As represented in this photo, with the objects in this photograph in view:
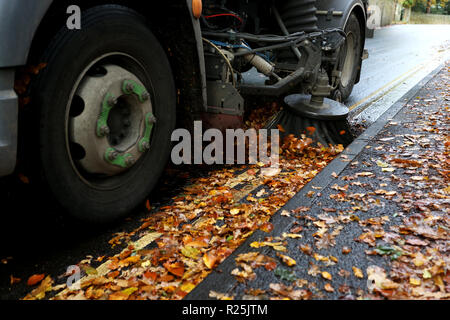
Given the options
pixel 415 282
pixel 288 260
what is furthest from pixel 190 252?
pixel 415 282

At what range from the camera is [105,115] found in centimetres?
232

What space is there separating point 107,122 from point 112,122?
54 mm

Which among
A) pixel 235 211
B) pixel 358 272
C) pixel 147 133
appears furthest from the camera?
pixel 235 211

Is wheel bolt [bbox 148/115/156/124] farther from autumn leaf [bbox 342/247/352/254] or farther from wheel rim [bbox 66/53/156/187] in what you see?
autumn leaf [bbox 342/247/352/254]

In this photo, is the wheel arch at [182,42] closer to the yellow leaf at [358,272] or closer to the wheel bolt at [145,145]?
the wheel bolt at [145,145]

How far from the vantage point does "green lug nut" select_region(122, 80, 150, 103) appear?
243cm

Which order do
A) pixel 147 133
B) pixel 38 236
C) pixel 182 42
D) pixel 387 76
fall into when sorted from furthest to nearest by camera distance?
pixel 387 76, pixel 182 42, pixel 147 133, pixel 38 236

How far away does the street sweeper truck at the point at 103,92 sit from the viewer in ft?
6.32

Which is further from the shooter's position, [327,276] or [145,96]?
[145,96]

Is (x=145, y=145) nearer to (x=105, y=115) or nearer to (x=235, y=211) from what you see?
(x=105, y=115)

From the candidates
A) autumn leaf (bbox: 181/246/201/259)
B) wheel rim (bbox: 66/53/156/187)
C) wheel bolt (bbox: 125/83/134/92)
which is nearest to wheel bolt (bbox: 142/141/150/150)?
wheel rim (bbox: 66/53/156/187)

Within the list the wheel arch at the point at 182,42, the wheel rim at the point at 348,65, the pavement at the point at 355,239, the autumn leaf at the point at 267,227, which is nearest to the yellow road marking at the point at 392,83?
the wheel rim at the point at 348,65

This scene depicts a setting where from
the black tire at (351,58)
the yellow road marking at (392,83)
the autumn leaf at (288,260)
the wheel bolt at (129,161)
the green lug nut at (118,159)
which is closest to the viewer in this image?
the autumn leaf at (288,260)

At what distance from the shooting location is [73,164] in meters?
2.24
